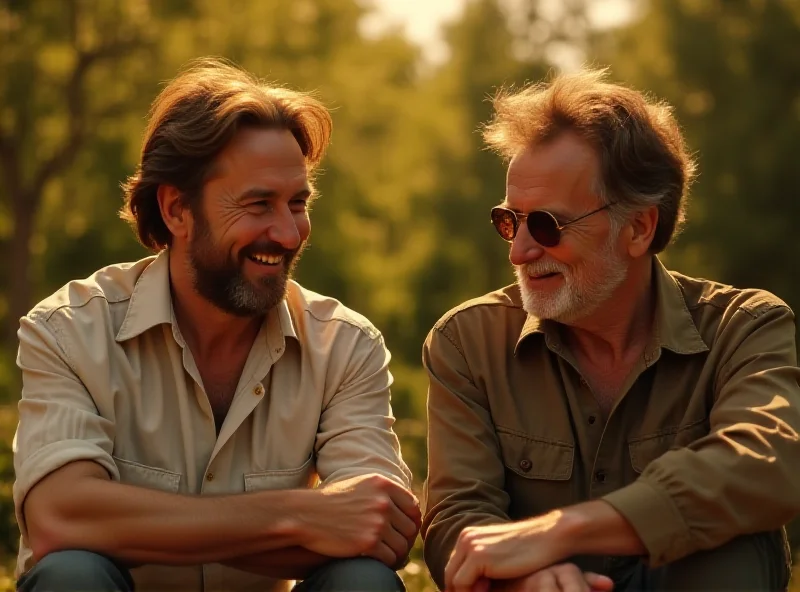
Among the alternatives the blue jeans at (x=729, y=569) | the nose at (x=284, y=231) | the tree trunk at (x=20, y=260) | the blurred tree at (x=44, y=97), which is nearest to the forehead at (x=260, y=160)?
the nose at (x=284, y=231)

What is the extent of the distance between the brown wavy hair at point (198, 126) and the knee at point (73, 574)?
1494mm

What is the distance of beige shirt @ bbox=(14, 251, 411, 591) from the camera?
15.7ft

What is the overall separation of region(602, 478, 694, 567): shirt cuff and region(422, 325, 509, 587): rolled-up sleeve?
501 millimetres

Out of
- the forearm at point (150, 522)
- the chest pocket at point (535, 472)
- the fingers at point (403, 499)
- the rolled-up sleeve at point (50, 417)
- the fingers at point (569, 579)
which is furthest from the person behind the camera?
the chest pocket at point (535, 472)

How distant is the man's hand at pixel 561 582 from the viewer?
167 inches

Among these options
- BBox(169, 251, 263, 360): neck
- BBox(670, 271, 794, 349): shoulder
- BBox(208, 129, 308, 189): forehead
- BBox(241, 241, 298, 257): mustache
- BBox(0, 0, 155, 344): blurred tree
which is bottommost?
BBox(0, 0, 155, 344): blurred tree

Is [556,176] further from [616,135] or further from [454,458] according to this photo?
[454,458]

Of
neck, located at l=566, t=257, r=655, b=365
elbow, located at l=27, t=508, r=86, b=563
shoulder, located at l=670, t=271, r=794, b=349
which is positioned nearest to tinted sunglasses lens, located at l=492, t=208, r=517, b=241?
neck, located at l=566, t=257, r=655, b=365

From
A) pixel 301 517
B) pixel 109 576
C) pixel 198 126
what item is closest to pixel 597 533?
pixel 301 517

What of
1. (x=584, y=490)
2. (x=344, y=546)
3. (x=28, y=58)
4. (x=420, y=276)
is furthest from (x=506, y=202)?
(x=420, y=276)

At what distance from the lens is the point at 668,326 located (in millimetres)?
5004

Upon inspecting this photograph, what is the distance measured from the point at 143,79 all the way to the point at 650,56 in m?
10.1

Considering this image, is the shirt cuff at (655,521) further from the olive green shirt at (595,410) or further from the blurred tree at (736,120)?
the blurred tree at (736,120)

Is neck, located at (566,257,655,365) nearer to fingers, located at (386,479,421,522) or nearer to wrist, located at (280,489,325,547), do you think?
fingers, located at (386,479,421,522)
